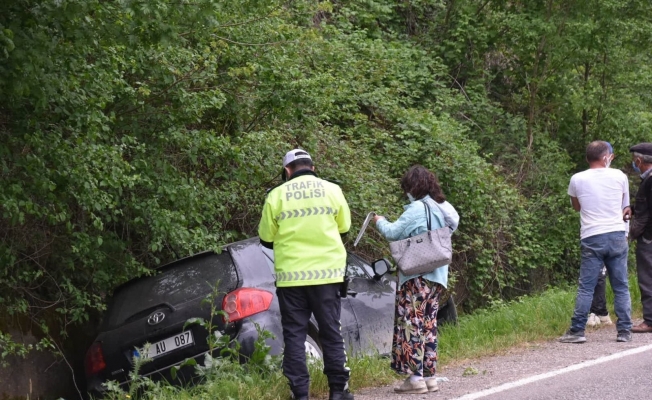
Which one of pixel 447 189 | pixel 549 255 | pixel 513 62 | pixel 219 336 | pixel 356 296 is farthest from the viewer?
pixel 513 62

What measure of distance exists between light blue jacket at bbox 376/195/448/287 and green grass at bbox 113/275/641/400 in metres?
0.85

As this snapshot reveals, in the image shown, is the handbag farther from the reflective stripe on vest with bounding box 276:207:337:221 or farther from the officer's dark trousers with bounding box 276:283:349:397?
the reflective stripe on vest with bounding box 276:207:337:221

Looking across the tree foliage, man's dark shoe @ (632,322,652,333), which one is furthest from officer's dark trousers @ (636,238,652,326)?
the tree foliage

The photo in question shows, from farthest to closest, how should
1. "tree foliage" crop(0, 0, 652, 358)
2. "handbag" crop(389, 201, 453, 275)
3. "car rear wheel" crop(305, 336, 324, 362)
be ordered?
"tree foliage" crop(0, 0, 652, 358), "car rear wheel" crop(305, 336, 324, 362), "handbag" crop(389, 201, 453, 275)

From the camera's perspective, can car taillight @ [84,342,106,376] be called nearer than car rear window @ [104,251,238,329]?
No

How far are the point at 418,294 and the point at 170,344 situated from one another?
81.1 inches

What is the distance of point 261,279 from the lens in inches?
305

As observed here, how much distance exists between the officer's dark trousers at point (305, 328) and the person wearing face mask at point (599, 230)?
363 cm

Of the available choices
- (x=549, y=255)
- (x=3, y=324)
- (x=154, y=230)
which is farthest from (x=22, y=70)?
(x=549, y=255)

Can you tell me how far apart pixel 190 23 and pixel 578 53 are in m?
9.54

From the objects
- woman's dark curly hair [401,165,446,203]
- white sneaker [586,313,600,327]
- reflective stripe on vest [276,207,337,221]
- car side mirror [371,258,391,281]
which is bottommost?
white sneaker [586,313,600,327]

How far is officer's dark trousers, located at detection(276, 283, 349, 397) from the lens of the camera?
→ 249 inches

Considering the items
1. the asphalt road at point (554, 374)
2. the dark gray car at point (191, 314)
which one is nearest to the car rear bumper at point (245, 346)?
the dark gray car at point (191, 314)

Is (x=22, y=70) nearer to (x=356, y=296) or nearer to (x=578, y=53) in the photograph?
(x=356, y=296)
